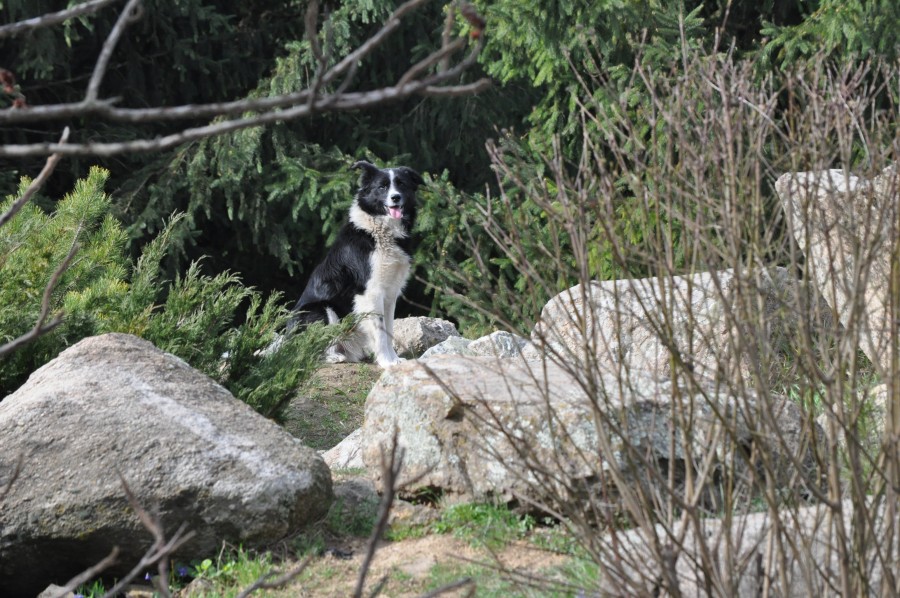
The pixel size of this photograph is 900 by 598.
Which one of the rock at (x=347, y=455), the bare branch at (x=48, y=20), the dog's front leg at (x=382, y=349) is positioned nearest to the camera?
the bare branch at (x=48, y=20)

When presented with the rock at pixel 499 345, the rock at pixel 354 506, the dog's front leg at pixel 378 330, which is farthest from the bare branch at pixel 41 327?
the dog's front leg at pixel 378 330

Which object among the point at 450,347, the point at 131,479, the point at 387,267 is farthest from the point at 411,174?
the point at 131,479

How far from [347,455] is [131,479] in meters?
2.13

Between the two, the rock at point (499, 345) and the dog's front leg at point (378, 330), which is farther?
the dog's front leg at point (378, 330)

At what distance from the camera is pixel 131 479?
463cm

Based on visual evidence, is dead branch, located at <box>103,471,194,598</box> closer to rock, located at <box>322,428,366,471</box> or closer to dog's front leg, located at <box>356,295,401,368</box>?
rock, located at <box>322,428,366,471</box>

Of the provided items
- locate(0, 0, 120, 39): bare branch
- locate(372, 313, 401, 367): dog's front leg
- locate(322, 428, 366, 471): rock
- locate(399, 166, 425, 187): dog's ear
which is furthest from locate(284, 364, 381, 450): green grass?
locate(0, 0, 120, 39): bare branch

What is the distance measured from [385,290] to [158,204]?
384 centimetres

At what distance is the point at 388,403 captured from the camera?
507cm

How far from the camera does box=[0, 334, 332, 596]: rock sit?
4637 millimetres

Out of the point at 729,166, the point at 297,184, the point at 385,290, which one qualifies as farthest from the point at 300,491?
the point at 297,184

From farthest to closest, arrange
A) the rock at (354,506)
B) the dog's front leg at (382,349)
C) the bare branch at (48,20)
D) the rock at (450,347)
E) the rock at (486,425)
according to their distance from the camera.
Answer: the dog's front leg at (382,349)
the rock at (450,347)
the rock at (354,506)
the rock at (486,425)
the bare branch at (48,20)

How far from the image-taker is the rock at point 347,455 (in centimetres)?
643

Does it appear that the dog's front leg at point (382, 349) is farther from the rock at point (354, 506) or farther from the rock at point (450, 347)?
the rock at point (354, 506)
